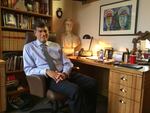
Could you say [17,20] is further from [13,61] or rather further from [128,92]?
[128,92]

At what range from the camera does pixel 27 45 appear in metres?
2.10

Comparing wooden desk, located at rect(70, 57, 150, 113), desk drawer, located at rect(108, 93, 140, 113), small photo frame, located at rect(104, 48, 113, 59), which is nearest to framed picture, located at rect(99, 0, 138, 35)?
small photo frame, located at rect(104, 48, 113, 59)

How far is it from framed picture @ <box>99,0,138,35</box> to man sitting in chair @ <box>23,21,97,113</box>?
891mm

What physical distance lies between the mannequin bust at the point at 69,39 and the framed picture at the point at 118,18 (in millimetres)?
492

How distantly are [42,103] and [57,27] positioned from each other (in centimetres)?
136

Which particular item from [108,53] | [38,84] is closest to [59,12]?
[108,53]

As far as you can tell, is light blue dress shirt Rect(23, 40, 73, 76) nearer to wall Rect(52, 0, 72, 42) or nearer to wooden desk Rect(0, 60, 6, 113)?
wooden desk Rect(0, 60, 6, 113)

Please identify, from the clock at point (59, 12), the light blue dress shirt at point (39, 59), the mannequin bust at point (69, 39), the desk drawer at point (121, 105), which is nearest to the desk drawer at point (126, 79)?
the desk drawer at point (121, 105)

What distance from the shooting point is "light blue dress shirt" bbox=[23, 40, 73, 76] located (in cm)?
203

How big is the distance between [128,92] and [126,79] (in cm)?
14

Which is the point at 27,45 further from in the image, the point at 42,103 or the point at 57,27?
the point at 57,27

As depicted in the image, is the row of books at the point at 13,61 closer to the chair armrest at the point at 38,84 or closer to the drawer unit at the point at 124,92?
the chair armrest at the point at 38,84

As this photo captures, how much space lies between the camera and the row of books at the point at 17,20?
2.49m

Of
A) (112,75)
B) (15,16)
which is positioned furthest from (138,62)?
(15,16)
